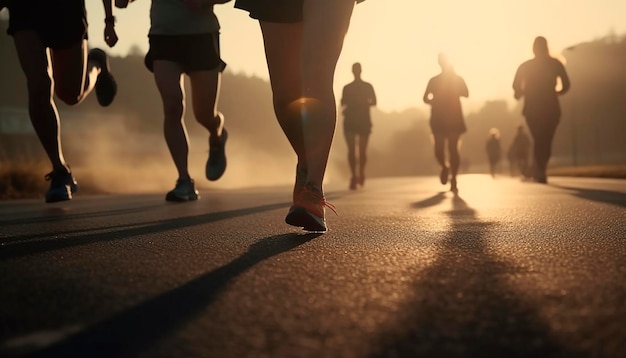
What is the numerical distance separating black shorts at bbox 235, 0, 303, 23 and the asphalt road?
1.17 meters

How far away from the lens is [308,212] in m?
3.39

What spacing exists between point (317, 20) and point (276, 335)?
2.54 metres

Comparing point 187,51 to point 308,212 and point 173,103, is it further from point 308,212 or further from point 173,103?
point 308,212

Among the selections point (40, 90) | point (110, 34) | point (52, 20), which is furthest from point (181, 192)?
point (52, 20)

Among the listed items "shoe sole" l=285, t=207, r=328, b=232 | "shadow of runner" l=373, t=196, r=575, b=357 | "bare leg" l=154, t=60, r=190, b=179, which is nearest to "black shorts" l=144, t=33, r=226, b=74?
"bare leg" l=154, t=60, r=190, b=179

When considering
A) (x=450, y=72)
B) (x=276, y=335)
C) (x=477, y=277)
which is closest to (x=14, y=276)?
(x=276, y=335)

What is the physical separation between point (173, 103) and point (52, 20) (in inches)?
54.1

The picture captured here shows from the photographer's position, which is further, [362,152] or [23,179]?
[362,152]

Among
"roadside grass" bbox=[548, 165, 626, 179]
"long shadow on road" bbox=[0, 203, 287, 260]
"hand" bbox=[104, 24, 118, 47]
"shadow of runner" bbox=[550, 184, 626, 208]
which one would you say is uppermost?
"hand" bbox=[104, 24, 118, 47]

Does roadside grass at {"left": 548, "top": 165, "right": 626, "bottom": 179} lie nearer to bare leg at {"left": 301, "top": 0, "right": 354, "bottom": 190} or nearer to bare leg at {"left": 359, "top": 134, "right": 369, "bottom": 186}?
bare leg at {"left": 359, "top": 134, "right": 369, "bottom": 186}

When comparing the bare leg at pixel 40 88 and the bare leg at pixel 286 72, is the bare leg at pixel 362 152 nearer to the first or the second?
the bare leg at pixel 40 88

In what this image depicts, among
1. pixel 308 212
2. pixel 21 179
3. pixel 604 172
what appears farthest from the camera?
pixel 604 172

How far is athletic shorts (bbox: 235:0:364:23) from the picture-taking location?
3.95 m

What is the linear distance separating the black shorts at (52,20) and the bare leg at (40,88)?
67 millimetres
